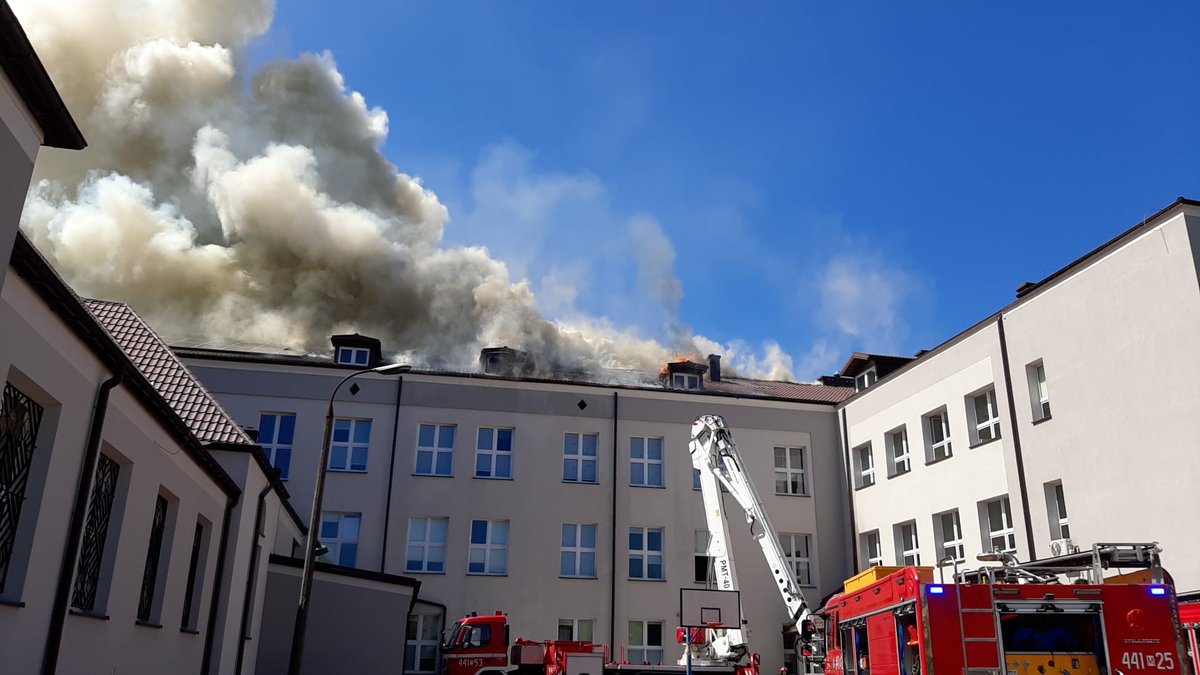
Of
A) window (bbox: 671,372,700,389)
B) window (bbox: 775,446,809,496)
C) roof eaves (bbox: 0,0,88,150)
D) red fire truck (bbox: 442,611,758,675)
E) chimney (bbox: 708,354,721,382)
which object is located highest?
chimney (bbox: 708,354,721,382)

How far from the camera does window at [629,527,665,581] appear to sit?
98.6 feet

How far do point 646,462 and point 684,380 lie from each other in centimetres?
456

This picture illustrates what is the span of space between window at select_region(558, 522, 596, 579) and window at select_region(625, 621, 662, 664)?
6.98 feet

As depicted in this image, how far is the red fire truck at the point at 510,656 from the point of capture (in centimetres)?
2033

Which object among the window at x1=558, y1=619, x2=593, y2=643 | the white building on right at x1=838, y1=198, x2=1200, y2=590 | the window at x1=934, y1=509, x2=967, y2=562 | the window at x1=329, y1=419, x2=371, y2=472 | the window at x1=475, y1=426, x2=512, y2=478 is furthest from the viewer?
the window at x1=475, y1=426, x2=512, y2=478

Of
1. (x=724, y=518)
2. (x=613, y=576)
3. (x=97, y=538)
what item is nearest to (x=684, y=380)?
(x=613, y=576)

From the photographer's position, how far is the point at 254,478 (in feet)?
59.4

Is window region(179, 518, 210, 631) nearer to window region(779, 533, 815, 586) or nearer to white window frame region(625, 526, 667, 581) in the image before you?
white window frame region(625, 526, 667, 581)

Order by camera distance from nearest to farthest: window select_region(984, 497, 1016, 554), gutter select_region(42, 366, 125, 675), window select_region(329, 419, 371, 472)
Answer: gutter select_region(42, 366, 125, 675) → window select_region(984, 497, 1016, 554) → window select_region(329, 419, 371, 472)

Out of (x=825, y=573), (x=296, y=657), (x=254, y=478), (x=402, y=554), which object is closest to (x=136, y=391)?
(x=296, y=657)

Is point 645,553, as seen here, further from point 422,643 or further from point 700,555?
point 422,643

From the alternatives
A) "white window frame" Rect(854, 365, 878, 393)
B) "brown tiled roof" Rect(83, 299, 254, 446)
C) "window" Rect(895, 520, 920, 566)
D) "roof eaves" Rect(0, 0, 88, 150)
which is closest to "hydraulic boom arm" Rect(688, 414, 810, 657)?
"window" Rect(895, 520, 920, 566)

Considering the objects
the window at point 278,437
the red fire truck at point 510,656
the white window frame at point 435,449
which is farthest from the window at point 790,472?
the window at point 278,437

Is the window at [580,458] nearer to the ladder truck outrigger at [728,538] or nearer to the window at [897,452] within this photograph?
the ladder truck outrigger at [728,538]
